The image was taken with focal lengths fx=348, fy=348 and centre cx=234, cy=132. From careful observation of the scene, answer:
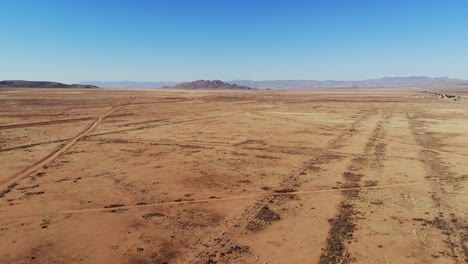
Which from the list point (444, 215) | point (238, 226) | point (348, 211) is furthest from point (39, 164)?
point (444, 215)

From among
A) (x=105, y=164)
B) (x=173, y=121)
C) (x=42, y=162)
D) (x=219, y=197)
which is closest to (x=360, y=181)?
(x=219, y=197)

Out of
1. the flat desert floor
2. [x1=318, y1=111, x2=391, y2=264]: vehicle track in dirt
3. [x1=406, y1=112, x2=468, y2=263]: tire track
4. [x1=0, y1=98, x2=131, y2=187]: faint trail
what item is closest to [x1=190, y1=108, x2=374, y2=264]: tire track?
the flat desert floor

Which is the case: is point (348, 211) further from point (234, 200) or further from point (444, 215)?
point (234, 200)

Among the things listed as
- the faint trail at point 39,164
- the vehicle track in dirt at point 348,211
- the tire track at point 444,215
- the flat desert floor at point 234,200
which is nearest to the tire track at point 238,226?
the flat desert floor at point 234,200

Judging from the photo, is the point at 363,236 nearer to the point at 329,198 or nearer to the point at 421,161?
the point at 329,198

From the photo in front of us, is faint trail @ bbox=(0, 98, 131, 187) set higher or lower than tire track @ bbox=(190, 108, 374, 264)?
higher

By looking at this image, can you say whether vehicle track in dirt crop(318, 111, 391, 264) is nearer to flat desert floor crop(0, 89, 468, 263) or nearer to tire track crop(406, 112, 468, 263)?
flat desert floor crop(0, 89, 468, 263)

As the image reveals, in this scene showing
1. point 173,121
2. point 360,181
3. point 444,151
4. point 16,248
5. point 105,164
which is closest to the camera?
point 16,248

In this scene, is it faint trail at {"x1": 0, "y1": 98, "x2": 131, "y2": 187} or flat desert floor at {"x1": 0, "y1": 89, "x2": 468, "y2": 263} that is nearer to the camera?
flat desert floor at {"x1": 0, "y1": 89, "x2": 468, "y2": 263}

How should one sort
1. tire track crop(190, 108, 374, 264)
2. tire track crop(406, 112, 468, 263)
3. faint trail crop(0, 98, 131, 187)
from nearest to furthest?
1. tire track crop(190, 108, 374, 264)
2. tire track crop(406, 112, 468, 263)
3. faint trail crop(0, 98, 131, 187)
